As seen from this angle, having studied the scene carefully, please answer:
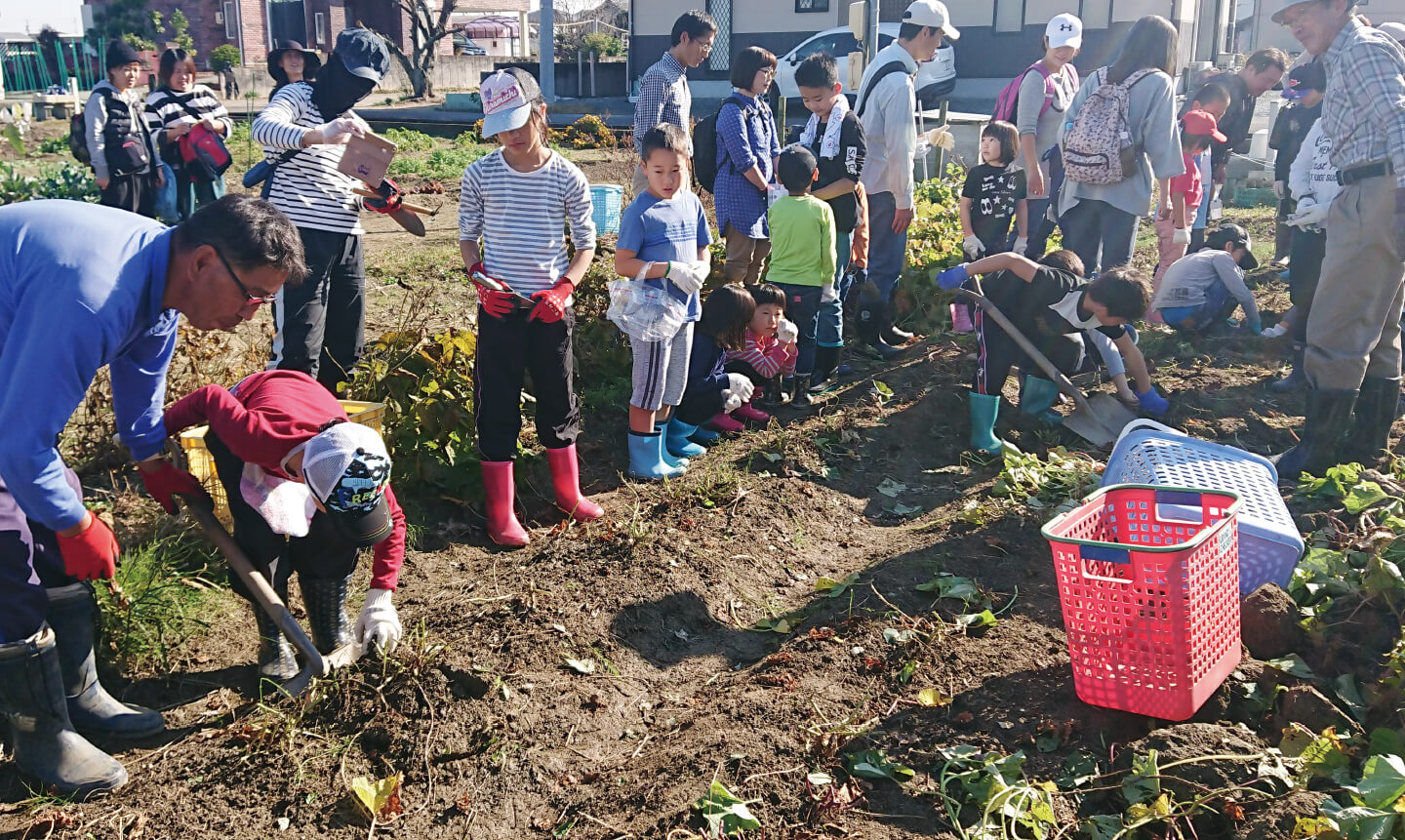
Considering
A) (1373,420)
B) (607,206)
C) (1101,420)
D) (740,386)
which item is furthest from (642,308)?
(607,206)

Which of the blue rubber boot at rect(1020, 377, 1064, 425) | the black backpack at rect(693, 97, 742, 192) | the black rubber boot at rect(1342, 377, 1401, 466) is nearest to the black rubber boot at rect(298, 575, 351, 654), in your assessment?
the black backpack at rect(693, 97, 742, 192)

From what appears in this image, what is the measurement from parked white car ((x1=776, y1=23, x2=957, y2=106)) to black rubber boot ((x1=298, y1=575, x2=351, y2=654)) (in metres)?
16.5

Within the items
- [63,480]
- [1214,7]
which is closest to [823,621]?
[63,480]

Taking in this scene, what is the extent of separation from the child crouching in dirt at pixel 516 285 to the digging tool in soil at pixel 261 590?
4.11ft

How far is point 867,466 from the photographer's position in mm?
5352

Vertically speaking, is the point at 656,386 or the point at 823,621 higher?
the point at 656,386

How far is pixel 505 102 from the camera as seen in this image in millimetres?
4047

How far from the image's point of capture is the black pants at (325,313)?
435cm

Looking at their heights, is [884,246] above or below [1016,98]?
below

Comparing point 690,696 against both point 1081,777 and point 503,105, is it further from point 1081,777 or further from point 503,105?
point 503,105

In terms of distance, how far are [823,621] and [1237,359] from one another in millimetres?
4249

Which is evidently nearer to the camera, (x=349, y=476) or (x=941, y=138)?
(x=349, y=476)

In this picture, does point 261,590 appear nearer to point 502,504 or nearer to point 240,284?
point 240,284

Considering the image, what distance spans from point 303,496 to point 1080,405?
3.93 metres
